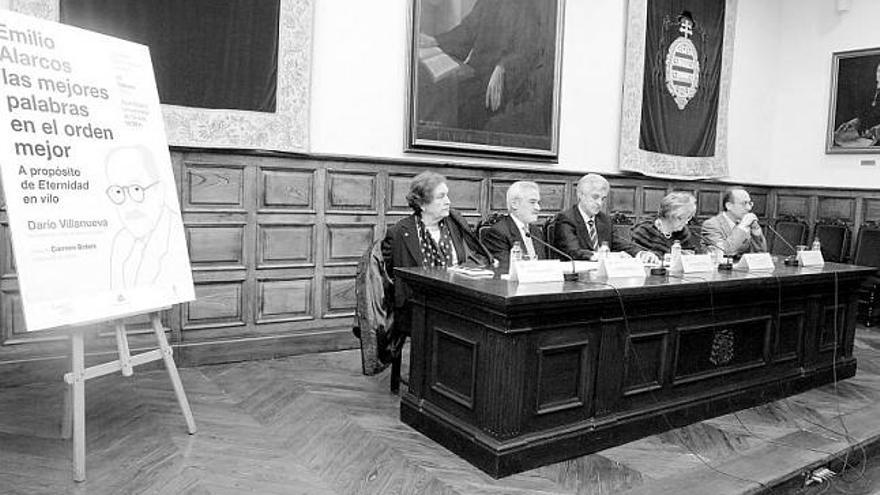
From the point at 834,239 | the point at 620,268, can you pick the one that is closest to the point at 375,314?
the point at 620,268

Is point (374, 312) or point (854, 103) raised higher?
point (854, 103)

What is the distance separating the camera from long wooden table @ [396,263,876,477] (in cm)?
270

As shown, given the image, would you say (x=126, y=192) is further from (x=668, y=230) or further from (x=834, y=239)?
(x=834, y=239)

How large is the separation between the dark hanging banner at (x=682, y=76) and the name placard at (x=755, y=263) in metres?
2.64

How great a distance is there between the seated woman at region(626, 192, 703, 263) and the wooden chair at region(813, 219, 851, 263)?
2978mm

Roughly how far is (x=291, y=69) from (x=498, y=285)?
2.29 metres

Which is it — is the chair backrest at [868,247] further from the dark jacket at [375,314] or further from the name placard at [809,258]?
the dark jacket at [375,314]

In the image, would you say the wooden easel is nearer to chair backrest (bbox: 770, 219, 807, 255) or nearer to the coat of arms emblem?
the coat of arms emblem

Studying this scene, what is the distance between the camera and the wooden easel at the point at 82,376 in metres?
2.49

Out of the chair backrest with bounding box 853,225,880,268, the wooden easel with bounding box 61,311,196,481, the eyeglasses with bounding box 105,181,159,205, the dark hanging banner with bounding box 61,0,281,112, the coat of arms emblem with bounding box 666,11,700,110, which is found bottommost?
the wooden easel with bounding box 61,311,196,481

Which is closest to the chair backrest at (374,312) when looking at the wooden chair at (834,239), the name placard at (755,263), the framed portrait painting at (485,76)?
the framed portrait painting at (485,76)

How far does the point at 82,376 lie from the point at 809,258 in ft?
12.7

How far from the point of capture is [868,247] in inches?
249

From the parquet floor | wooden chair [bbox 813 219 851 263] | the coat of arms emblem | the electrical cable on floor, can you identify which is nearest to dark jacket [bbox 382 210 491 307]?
the parquet floor
